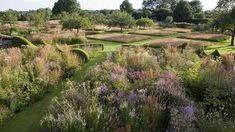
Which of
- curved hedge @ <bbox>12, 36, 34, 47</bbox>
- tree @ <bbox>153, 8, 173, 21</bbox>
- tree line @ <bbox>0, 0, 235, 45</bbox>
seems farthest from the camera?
tree @ <bbox>153, 8, 173, 21</bbox>

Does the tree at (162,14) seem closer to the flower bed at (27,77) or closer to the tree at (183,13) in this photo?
the tree at (183,13)

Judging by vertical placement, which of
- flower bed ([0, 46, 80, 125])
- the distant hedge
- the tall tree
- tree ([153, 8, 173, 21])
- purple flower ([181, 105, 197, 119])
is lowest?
the distant hedge

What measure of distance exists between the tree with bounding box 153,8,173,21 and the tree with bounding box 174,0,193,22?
305 cm

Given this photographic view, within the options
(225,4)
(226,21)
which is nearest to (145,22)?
(225,4)

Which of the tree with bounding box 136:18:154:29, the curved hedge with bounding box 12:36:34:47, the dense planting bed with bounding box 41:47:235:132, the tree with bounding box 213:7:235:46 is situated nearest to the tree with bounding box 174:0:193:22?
the tree with bounding box 136:18:154:29

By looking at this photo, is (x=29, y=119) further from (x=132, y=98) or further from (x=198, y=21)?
(x=198, y=21)

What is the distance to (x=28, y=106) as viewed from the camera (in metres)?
11.3

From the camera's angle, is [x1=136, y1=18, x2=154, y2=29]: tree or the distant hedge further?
the distant hedge

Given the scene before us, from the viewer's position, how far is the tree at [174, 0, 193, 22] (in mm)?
67438

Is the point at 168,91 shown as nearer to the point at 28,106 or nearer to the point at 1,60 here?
the point at 28,106

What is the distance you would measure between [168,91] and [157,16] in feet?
224

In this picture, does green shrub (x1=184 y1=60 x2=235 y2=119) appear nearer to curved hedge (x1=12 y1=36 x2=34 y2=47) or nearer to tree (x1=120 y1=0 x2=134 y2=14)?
curved hedge (x1=12 y1=36 x2=34 y2=47)

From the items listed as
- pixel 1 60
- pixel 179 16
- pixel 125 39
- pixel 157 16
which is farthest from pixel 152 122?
pixel 157 16

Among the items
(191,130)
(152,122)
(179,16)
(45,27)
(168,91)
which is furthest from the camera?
(179,16)
